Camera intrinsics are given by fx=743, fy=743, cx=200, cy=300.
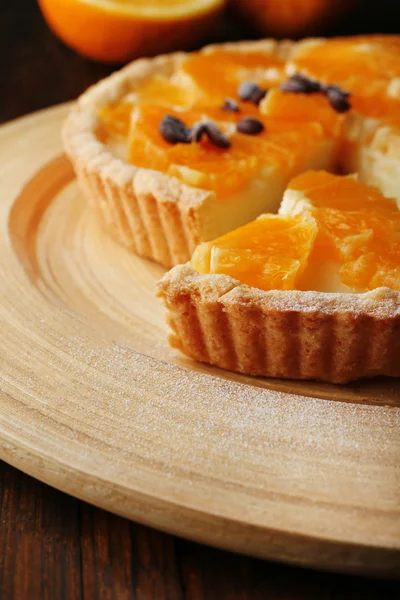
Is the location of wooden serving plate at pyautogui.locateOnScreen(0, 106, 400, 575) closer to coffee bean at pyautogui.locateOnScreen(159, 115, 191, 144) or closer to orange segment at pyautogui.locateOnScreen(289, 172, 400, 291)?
orange segment at pyautogui.locateOnScreen(289, 172, 400, 291)

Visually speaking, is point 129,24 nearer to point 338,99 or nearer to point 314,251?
point 338,99

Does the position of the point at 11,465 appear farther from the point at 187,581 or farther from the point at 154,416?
the point at 187,581

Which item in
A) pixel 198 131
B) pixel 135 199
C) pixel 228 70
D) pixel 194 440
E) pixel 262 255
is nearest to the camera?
pixel 194 440

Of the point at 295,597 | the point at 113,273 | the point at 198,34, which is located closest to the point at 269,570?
the point at 295,597

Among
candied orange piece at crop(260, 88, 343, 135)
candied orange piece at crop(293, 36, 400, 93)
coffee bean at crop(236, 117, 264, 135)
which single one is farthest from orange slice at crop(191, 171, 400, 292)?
candied orange piece at crop(293, 36, 400, 93)

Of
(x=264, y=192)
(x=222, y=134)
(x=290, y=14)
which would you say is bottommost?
(x=290, y=14)

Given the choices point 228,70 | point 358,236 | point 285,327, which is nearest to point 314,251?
point 358,236
